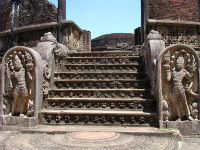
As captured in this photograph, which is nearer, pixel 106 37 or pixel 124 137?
pixel 124 137

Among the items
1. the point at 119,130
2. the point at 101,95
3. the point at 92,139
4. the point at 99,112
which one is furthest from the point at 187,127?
the point at 101,95

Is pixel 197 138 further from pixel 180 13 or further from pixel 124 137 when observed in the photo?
pixel 180 13

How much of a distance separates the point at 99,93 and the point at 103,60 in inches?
56.1

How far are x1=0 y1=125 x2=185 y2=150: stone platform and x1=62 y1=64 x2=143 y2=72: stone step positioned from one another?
2.06 meters

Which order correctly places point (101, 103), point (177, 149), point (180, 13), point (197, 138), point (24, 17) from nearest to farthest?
point (177, 149), point (197, 138), point (101, 103), point (180, 13), point (24, 17)

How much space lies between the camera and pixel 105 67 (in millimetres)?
5207

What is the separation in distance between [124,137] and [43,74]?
1960 mm

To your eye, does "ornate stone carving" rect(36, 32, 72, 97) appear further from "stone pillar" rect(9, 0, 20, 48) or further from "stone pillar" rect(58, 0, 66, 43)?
"stone pillar" rect(9, 0, 20, 48)

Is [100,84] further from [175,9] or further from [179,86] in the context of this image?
[175,9]

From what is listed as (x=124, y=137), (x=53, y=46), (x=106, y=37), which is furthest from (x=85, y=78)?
(x=106, y=37)

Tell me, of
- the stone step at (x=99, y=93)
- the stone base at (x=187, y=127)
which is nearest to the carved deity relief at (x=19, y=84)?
the stone step at (x=99, y=93)

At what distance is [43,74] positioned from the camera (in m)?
4.04

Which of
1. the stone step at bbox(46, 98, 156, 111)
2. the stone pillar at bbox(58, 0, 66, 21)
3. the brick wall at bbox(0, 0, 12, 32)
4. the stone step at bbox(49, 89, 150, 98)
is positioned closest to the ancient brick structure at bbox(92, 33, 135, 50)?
the brick wall at bbox(0, 0, 12, 32)

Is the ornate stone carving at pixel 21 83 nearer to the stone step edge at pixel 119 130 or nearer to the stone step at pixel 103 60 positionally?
the stone step edge at pixel 119 130
